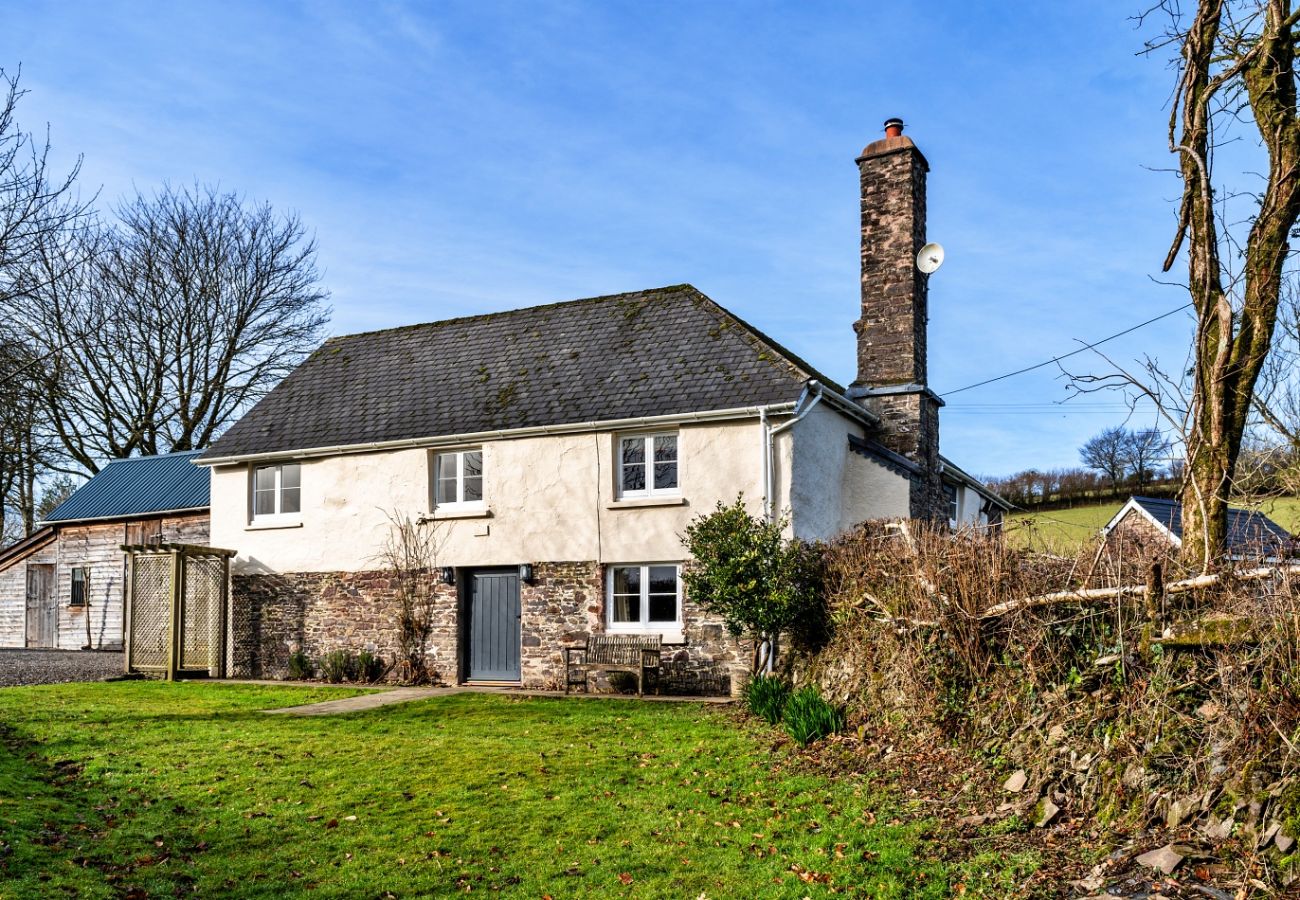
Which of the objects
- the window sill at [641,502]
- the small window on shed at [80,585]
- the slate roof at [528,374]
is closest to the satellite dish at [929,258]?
the slate roof at [528,374]

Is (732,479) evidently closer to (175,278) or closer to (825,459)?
(825,459)

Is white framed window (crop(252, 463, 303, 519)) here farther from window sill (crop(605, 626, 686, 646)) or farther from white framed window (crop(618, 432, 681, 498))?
window sill (crop(605, 626, 686, 646))

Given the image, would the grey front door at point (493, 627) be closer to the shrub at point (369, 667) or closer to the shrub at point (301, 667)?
the shrub at point (369, 667)

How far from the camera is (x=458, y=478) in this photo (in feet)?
66.1

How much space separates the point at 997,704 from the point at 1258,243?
4515 mm

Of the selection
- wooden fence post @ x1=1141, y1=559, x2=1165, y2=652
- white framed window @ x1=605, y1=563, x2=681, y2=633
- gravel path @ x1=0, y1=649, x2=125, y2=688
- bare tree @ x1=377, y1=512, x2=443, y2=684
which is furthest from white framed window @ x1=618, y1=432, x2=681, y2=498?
gravel path @ x1=0, y1=649, x2=125, y2=688

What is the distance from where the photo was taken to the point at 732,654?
17078 mm

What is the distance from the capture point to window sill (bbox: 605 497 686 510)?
17.9 metres

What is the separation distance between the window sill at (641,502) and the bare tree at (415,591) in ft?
12.3

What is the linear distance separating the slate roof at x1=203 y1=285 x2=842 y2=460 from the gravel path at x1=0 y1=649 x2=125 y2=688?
4986 millimetres

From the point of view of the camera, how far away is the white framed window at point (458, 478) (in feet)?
65.8

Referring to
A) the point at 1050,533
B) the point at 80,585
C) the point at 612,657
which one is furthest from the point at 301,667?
the point at 1050,533

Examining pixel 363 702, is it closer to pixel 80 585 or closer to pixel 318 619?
pixel 318 619

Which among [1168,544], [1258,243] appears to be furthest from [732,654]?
[1258,243]
